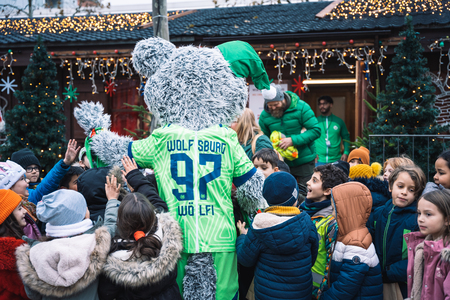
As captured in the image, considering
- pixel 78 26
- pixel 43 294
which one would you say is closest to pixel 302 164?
pixel 43 294

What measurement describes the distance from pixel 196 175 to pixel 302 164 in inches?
102

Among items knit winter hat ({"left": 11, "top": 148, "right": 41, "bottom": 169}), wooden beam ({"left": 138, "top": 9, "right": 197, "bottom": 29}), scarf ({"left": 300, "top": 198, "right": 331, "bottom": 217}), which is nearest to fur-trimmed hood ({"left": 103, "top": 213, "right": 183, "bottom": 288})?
scarf ({"left": 300, "top": 198, "right": 331, "bottom": 217})

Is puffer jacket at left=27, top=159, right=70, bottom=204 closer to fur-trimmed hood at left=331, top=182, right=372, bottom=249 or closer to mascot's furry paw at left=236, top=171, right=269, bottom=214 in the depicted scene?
mascot's furry paw at left=236, top=171, right=269, bottom=214

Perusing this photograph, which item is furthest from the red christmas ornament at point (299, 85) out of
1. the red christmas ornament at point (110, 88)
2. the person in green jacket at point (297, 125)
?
the red christmas ornament at point (110, 88)

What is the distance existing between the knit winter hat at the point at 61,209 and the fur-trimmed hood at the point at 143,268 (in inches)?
13.5

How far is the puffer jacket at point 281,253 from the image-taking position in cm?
250

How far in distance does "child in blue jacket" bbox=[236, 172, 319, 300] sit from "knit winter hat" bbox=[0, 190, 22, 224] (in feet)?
4.91

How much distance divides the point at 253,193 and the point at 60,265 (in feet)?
4.26

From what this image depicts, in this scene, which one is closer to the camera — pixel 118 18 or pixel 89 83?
pixel 89 83

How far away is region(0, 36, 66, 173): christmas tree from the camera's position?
7.54 m

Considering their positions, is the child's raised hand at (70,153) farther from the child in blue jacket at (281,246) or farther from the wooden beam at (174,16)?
the wooden beam at (174,16)

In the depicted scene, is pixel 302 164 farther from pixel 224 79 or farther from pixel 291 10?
pixel 291 10

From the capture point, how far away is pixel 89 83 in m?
10.3

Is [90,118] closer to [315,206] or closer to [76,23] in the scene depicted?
[315,206]
